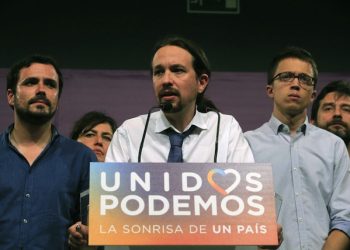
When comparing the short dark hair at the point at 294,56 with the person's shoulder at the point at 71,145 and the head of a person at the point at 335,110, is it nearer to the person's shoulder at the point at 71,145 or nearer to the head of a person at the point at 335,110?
the head of a person at the point at 335,110

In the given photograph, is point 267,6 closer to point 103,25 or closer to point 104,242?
point 103,25

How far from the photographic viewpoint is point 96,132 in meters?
3.13

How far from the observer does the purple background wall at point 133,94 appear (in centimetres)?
405

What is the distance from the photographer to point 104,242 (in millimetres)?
1495

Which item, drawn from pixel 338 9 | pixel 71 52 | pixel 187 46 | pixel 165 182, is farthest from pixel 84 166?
pixel 338 9

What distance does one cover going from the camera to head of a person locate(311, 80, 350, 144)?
280cm

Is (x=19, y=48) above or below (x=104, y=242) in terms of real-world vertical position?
above

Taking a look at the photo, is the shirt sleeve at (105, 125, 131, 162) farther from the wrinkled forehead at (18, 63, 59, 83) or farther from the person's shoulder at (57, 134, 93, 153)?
the wrinkled forehead at (18, 63, 59, 83)

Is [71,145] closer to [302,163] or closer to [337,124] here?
[302,163]

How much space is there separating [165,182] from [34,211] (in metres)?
0.73

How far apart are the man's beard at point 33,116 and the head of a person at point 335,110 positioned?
1316 mm

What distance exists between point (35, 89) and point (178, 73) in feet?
2.06

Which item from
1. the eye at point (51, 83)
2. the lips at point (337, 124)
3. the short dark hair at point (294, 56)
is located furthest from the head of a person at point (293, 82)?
the eye at point (51, 83)

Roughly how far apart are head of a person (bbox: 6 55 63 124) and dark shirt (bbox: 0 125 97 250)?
132 mm
